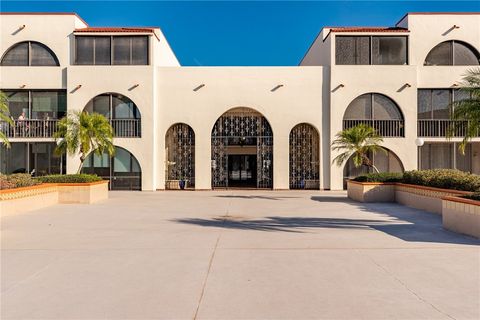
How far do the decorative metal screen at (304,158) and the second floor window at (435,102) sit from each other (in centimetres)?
675

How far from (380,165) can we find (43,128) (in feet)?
69.6

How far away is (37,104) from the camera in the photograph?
2491cm

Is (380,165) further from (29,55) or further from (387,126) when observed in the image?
(29,55)

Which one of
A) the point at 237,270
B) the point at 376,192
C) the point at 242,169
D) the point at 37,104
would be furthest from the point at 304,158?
the point at 237,270

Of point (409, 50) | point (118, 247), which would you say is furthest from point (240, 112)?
point (118, 247)

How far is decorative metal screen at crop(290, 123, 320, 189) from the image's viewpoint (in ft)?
82.0

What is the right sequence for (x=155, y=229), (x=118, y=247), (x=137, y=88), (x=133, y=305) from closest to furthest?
(x=133, y=305) < (x=118, y=247) < (x=155, y=229) < (x=137, y=88)

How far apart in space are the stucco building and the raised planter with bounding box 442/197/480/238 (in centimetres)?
1454

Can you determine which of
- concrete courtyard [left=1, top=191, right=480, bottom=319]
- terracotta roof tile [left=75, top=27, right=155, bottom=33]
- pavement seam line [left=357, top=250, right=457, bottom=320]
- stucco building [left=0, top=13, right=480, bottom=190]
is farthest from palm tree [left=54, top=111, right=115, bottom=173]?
pavement seam line [left=357, top=250, right=457, bottom=320]

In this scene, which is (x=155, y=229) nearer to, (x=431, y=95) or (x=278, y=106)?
(x=278, y=106)

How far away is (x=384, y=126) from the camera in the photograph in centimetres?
2477

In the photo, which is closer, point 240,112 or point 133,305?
point 133,305

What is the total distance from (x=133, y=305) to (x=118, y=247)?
330 cm

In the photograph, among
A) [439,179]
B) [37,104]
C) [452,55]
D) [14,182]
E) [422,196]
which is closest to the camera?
[14,182]
